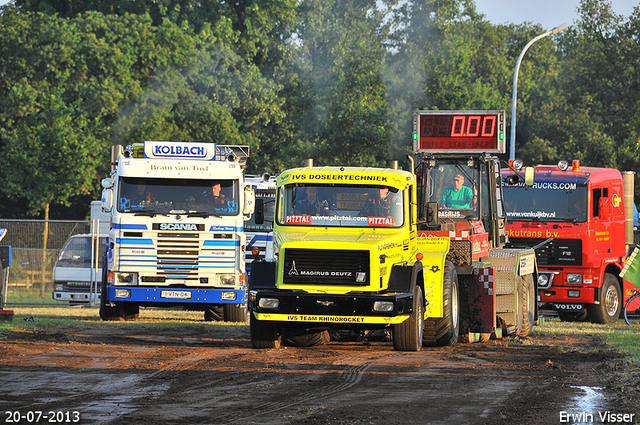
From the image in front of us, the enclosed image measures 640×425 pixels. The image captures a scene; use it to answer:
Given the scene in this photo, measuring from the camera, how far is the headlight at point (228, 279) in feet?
62.7

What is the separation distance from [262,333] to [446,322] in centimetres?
280

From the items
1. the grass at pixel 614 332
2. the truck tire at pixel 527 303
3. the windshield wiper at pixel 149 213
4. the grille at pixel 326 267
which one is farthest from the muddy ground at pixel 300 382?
the windshield wiper at pixel 149 213

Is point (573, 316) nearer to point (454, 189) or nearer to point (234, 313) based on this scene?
point (454, 189)

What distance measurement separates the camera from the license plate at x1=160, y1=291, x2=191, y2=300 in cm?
1886

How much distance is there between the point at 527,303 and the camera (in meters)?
19.4

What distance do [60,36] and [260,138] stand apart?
37.8ft

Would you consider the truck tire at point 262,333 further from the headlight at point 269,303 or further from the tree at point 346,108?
the tree at point 346,108

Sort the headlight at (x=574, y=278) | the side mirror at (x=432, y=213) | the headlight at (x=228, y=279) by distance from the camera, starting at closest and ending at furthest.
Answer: the side mirror at (x=432, y=213)
the headlight at (x=228, y=279)
the headlight at (x=574, y=278)

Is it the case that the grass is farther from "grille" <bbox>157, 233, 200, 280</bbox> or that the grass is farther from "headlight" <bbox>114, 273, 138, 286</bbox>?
"headlight" <bbox>114, 273, 138, 286</bbox>

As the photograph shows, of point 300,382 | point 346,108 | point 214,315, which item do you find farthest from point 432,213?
point 346,108

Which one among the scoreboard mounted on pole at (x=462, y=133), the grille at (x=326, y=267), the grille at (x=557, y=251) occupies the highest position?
the scoreboard mounted on pole at (x=462, y=133)

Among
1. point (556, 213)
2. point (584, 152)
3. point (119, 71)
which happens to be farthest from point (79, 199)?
point (556, 213)

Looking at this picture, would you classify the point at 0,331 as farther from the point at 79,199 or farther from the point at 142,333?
the point at 79,199

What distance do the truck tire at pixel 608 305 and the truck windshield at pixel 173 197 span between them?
961cm
